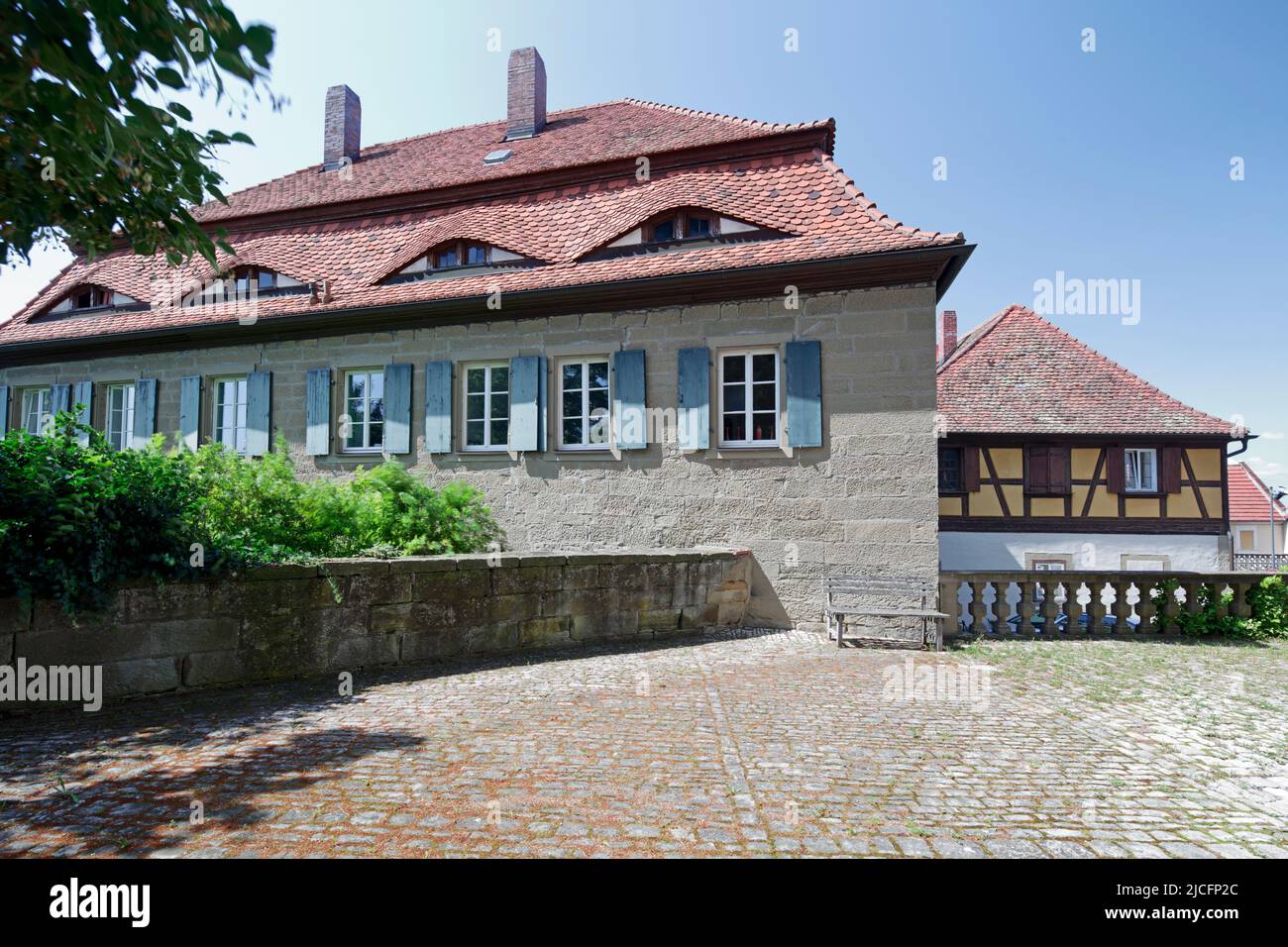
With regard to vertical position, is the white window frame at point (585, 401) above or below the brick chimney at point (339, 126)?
below

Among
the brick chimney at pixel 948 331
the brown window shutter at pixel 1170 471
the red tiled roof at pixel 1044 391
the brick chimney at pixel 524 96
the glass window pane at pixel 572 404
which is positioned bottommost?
the brown window shutter at pixel 1170 471

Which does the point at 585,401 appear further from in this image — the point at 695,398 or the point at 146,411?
the point at 146,411

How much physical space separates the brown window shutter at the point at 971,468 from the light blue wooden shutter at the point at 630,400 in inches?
458

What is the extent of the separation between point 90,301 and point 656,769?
14860 millimetres

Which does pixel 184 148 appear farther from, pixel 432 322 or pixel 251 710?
pixel 432 322

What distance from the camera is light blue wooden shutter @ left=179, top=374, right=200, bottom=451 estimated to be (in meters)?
11.9

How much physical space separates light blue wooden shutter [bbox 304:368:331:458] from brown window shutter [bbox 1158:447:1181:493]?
18515 mm

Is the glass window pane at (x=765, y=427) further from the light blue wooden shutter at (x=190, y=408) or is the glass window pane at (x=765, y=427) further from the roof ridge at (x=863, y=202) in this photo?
the light blue wooden shutter at (x=190, y=408)

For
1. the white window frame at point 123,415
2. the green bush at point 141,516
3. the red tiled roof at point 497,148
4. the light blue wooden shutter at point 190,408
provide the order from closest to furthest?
1. the green bush at point 141,516
2. the red tiled roof at point 497,148
3. the light blue wooden shutter at point 190,408
4. the white window frame at point 123,415

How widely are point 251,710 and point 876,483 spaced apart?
695 centimetres

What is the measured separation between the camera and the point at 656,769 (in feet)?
12.2

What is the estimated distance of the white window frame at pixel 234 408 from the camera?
11914 millimetres

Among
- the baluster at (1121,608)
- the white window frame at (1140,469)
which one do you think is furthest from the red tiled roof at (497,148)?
the white window frame at (1140,469)

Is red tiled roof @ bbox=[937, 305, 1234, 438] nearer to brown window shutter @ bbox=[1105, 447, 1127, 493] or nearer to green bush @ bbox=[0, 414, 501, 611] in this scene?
brown window shutter @ bbox=[1105, 447, 1127, 493]
